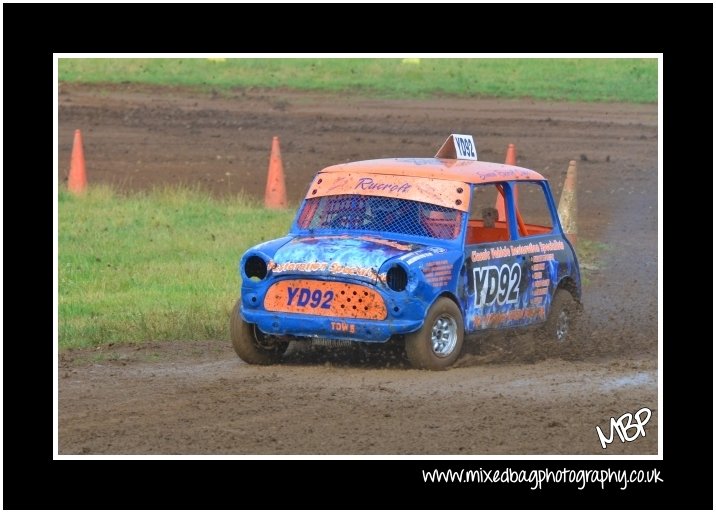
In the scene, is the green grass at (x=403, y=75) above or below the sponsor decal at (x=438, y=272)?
above

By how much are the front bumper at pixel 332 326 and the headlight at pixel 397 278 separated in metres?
0.23

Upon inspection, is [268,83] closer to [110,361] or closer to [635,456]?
[110,361]

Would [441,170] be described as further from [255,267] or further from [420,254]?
[255,267]

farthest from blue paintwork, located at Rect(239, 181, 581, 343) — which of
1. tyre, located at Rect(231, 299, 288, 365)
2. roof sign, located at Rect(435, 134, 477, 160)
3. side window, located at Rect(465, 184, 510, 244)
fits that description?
roof sign, located at Rect(435, 134, 477, 160)

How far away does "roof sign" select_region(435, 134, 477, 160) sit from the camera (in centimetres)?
1159

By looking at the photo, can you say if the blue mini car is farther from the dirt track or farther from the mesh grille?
the dirt track

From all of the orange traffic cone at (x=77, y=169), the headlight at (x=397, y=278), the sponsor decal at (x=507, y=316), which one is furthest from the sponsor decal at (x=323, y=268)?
the orange traffic cone at (x=77, y=169)

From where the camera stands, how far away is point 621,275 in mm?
15180

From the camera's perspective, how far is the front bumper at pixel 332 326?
10031 mm

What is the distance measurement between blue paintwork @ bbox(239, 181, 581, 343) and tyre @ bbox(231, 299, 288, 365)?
16cm

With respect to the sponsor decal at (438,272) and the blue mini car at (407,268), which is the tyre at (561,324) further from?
the sponsor decal at (438,272)

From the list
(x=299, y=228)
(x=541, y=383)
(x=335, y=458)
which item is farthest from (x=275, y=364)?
(x=335, y=458)

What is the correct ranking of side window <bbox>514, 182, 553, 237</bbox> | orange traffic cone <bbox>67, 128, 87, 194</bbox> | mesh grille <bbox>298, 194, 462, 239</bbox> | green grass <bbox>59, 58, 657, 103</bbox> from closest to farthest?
mesh grille <bbox>298, 194, 462, 239</bbox>, side window <bbox>514, 182, 553, 237</bbox>, orange traffic cone <bbox>67, 128, 87, 194</bbox>, green grass <bbox>59, 58, 657, 103</bbox>

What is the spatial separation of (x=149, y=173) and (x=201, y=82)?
10.9 metres
